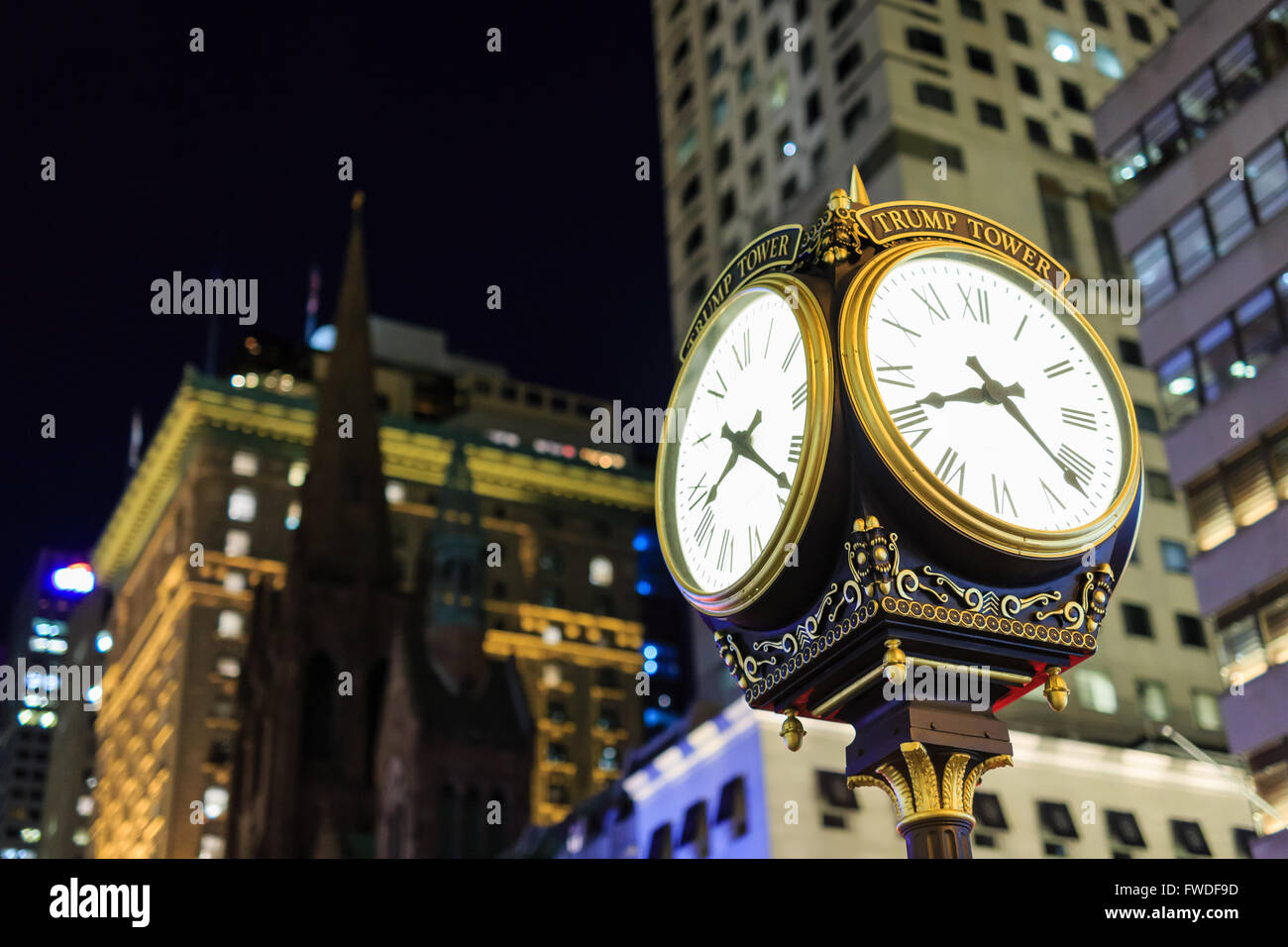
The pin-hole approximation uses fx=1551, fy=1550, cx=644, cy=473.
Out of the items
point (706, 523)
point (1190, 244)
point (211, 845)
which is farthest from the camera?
point (211, 845)

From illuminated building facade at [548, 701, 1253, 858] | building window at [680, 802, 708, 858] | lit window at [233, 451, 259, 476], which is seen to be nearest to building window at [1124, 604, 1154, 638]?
illuminated building facade at [548, 701, 1253, 858]

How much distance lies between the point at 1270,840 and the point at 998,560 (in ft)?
119

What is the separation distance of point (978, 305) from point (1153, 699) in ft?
204

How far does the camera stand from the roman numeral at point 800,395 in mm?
6168

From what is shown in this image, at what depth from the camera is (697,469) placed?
22.9 ft

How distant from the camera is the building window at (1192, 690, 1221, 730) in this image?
215 ft

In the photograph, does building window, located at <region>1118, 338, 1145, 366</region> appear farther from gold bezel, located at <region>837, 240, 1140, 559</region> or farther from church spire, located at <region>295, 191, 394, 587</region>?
gold bezel, located at <region>837, 240, 1140, 559</region>

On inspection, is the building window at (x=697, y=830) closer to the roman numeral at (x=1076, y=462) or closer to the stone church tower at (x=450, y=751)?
the stone church tower at (x=450, y=751)

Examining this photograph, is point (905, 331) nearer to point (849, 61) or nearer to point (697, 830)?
point (697, 830)

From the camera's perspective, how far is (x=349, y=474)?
107 meters

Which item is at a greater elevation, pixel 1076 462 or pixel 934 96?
pixel 934 96

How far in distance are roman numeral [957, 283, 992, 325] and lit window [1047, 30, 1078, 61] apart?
77.6 meters

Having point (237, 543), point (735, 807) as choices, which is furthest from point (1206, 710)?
point (237, 543)

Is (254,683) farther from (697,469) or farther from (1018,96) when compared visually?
(697,469)
